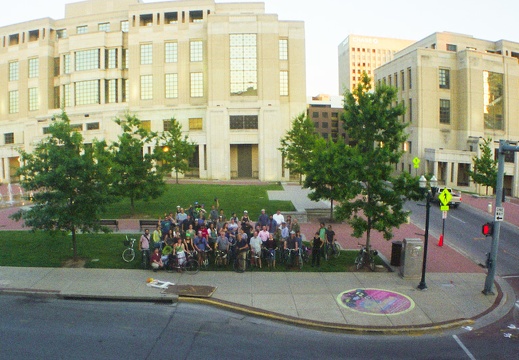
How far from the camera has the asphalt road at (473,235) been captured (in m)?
20.4

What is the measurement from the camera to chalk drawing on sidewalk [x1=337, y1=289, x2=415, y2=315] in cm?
1342

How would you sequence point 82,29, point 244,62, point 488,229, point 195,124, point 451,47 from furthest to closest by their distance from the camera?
point 82,29, point 451,47, point 195,124, point 244,62, point 488,229

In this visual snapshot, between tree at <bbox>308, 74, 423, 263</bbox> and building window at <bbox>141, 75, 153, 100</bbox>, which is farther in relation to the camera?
building window at <bbox>141, 75, 153, 100</bbox>

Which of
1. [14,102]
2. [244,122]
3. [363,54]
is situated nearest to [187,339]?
[244,122]

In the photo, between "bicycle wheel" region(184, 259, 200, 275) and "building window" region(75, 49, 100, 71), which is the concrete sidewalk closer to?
"bicycle wheel" region(184, 259, 200, 275)

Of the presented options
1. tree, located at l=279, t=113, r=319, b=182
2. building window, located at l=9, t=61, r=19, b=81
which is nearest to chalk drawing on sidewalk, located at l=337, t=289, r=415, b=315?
tree, located at l=279, t=113, r=319, b=182

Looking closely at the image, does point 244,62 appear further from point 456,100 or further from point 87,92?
point 456,100

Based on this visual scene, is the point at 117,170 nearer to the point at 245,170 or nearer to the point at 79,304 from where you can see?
the point at 79,304

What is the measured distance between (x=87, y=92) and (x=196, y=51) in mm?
18078

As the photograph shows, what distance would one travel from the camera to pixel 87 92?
217 feet

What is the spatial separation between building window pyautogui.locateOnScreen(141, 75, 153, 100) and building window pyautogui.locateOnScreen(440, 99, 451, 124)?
140 ft

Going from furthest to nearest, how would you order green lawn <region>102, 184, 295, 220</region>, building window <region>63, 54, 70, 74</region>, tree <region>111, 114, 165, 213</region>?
building window <region>63, 54, 70, 74</region> → green lawn <region>102, 184, 295, 220</region> → tree <region>111, 114, 165, 213</region>

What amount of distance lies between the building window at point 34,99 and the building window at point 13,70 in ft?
13.4

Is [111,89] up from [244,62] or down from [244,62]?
down
